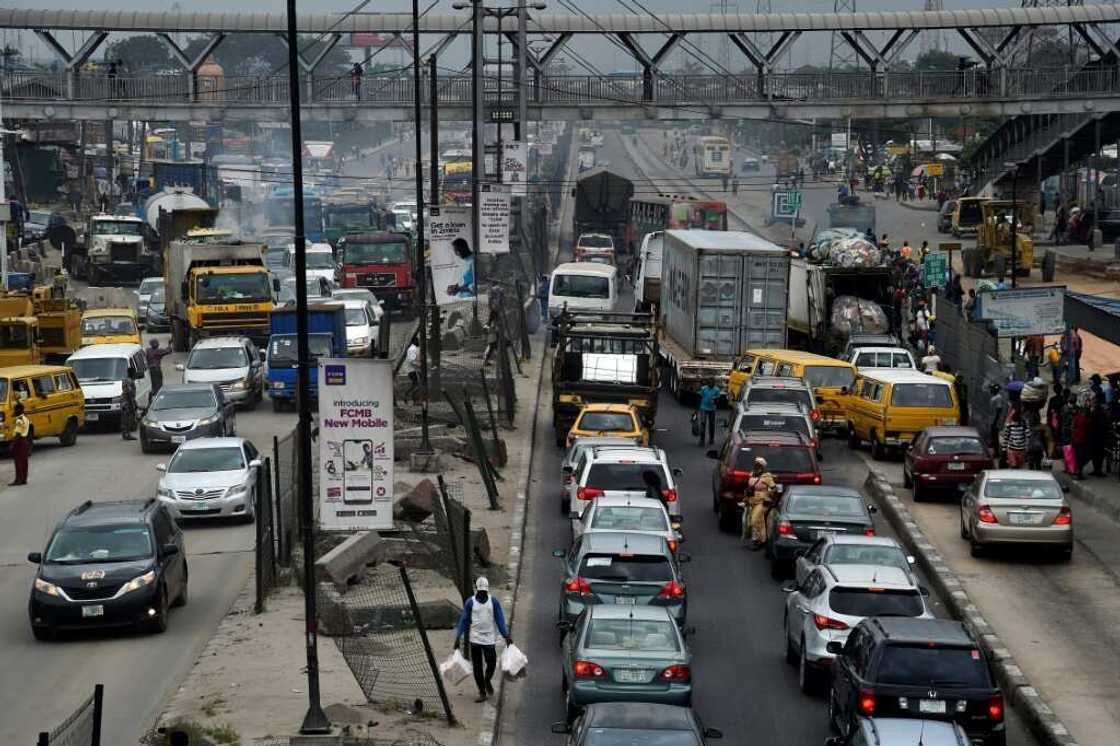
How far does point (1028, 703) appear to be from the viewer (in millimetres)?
20609

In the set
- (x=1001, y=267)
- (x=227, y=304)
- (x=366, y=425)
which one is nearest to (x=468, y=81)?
(x=1001, y=267)

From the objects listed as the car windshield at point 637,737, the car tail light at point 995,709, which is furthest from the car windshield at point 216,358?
the car windshield at point 637,737

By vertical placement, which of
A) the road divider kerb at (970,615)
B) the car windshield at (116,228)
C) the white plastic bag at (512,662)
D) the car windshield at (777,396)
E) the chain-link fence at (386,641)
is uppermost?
the car windshield at (116,228)

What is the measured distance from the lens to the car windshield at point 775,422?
34.9 metres

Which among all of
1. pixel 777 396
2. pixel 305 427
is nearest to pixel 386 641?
pixel 305 427

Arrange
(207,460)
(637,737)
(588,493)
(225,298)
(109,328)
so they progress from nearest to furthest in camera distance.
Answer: (637,737)
(588,493)
(207,460)
(109,328)
(225,298)

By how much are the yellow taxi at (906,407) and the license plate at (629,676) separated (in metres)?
20.0

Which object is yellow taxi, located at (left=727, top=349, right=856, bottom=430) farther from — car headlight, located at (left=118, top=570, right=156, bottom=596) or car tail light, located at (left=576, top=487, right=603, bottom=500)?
car headlight, located at (left=118, top=570, right=156, bottom=596)

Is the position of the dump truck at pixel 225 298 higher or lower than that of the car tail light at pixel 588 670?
higher

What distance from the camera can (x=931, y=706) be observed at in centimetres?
1780

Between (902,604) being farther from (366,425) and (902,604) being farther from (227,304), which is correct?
(227,304)

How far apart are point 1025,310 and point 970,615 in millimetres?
17984

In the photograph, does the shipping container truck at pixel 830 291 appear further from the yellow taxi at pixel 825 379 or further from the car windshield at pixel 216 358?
the car windshield at pixel 216 358

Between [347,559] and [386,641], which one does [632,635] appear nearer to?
[386,641]
